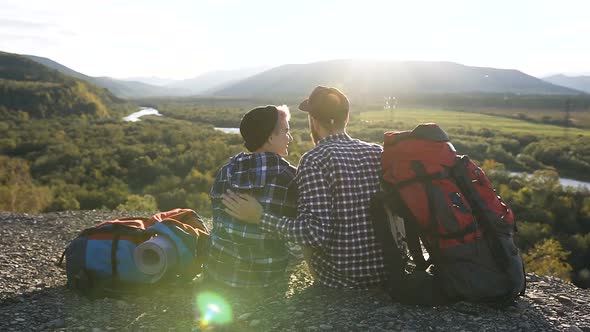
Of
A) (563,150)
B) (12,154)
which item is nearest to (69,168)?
(12,154)

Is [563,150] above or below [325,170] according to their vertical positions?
below

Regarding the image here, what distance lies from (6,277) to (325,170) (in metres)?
4.22

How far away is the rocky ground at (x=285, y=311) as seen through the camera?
4.27m

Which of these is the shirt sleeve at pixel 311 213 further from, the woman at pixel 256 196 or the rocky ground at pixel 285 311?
the rocky ground at pixel 285 311

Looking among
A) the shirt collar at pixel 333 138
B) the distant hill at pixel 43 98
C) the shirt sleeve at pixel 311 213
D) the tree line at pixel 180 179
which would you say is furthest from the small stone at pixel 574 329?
the distant hill at pixel 43 98

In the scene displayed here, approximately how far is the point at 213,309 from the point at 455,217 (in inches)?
93.8

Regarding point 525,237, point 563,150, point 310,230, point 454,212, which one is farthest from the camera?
point 563,150

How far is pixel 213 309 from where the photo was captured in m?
4.61

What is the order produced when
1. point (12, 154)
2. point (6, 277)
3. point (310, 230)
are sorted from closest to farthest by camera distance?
point (310, 230) → point (6, 277) → point (12, 154)

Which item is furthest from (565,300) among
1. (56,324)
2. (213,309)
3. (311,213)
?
(56,324)

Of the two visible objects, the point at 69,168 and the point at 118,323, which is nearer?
the point at 118,323

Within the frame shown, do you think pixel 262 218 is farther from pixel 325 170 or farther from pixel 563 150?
pixel 563 150

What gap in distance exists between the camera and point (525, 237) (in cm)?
1791

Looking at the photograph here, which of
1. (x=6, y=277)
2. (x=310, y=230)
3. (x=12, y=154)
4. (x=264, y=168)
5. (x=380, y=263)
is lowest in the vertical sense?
(x=12, y=154)
